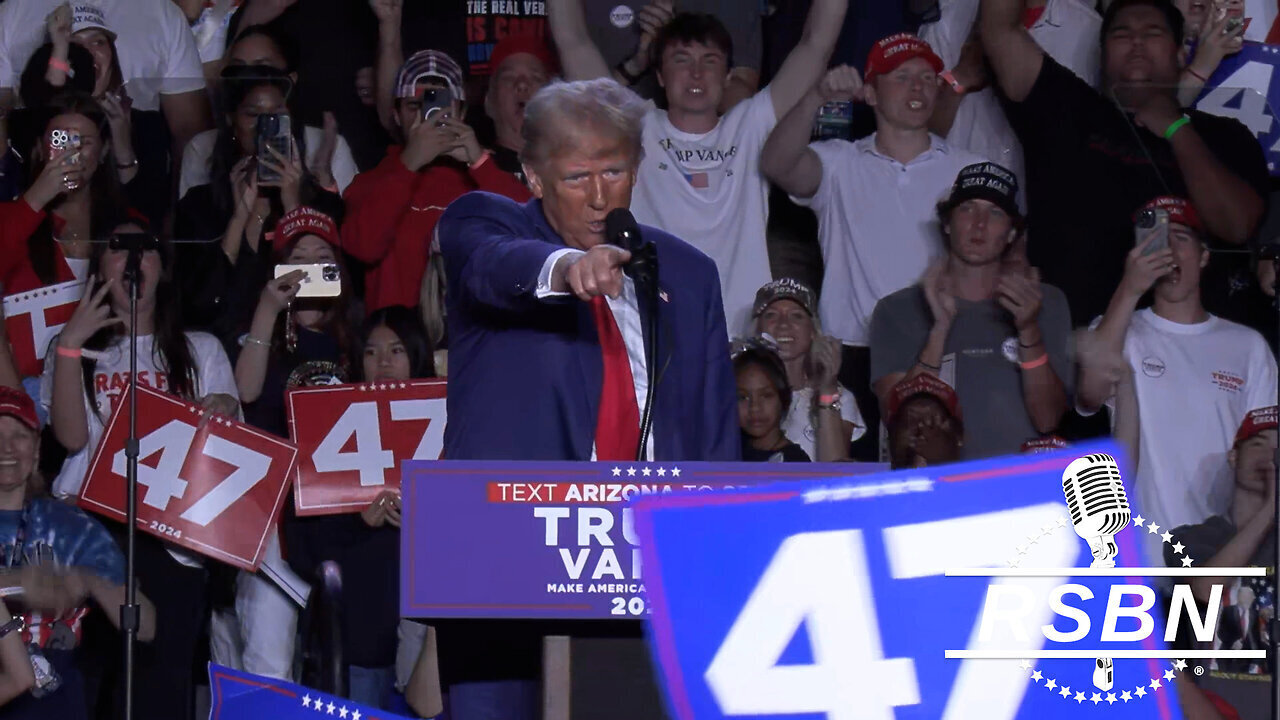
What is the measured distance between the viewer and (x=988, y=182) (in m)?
6.05

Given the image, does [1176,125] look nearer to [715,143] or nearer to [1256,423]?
[1256,423]

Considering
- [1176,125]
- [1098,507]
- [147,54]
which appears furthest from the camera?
[147,54]

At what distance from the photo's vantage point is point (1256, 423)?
211 inches

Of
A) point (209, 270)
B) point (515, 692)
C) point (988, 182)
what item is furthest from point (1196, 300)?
point (515, 692)

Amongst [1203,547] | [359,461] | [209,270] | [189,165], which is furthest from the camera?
[189,165]

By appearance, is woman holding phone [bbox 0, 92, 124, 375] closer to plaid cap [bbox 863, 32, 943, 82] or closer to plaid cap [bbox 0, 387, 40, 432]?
plaid cap [bbox 0, 387, 40, 432]

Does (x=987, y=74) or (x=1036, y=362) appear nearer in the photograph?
(x=1036, y=362)

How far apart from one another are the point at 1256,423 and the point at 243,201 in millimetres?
3334

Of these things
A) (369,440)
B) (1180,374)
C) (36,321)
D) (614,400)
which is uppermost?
(36,321)

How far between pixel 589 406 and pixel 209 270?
3246mm

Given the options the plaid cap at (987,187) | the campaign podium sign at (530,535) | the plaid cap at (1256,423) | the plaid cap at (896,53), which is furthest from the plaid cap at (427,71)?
the campaign podium sign at (530,535)

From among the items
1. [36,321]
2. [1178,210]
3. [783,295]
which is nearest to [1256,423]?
[1178,210]

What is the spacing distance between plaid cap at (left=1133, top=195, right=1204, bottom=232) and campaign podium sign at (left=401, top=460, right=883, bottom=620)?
141 inches

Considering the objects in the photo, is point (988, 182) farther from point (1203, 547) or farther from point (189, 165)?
point (189, 165)
